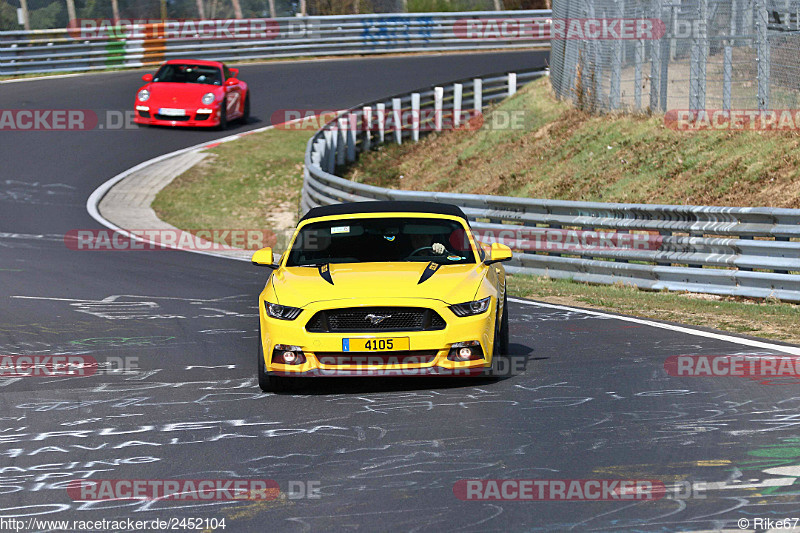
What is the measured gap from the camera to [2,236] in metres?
20.2

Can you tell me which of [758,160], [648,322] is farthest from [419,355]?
[758,160]

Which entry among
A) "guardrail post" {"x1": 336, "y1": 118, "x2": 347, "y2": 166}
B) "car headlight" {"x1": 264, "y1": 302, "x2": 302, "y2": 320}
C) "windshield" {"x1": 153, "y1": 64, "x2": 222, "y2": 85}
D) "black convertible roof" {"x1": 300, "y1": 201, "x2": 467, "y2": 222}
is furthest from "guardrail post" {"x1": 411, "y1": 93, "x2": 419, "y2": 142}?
"car headlight" {"x1": 264, "y1": 302, "x2": 302, "y2": 320}

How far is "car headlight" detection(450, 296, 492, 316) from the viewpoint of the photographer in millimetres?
8938

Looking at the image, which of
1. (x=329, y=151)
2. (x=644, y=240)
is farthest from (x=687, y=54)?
(x=329, y=151)

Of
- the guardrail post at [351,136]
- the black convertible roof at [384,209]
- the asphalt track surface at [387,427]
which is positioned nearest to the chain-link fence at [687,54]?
the guardrail post at [351,136]

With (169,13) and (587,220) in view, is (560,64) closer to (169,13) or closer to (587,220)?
(587,220)

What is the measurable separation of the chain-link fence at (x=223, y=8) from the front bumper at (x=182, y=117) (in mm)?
14113

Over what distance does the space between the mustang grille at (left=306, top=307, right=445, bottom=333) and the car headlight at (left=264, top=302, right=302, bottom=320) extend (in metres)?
0.14

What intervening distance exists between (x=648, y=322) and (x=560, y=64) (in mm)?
17612

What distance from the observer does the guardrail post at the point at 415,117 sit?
102ft

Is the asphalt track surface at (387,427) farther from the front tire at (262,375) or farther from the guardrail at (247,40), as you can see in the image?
the guardrail at (247,40)

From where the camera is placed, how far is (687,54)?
67.7 ft

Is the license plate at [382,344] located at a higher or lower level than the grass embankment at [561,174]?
higher

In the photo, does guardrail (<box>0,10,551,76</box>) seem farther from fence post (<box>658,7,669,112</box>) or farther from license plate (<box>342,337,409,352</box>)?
license plate (<box>342,337,409,352</box>)
